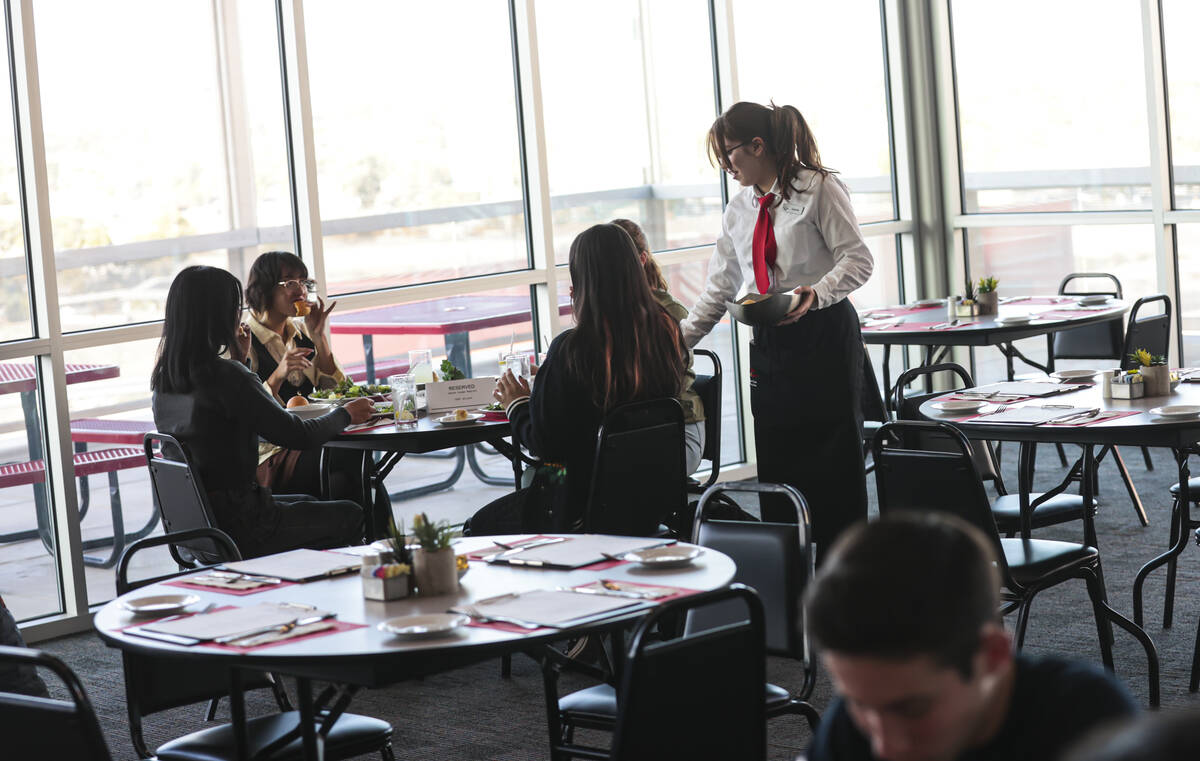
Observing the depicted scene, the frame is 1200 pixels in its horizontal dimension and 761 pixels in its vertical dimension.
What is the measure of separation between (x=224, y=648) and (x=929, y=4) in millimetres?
7381

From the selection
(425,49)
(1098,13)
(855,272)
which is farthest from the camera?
(1098,13)

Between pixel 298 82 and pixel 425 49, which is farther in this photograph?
pixel 425 49

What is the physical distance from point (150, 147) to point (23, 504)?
5.01ft

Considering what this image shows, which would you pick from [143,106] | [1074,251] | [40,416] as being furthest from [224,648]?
[1074,251]

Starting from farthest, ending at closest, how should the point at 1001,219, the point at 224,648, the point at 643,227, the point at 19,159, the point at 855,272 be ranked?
the point at 1001,219, the point at 643,227, the point at 19,159, the point at 855,272, the point at 224,648

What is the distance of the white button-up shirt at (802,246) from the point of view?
461cm

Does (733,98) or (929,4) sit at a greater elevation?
(929,4)

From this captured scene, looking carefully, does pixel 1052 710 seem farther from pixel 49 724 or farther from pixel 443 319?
pixel 443 319

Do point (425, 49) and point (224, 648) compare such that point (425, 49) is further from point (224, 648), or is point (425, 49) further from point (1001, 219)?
point (224, 648)

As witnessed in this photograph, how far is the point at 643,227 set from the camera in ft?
24.7

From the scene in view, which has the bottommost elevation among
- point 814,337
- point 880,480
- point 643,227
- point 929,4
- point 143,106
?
point 880,480

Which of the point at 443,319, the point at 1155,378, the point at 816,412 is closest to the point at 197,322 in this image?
the point at 816,412

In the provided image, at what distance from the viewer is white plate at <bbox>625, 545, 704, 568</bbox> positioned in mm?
2912

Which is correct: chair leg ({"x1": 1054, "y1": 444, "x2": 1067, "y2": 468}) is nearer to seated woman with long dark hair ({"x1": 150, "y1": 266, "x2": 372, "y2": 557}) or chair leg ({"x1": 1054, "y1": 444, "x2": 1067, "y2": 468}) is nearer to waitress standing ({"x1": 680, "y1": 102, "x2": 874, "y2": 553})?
waitress standing ({"x1": 680, "y1": 102, "x2": 874, "y2": 553})
